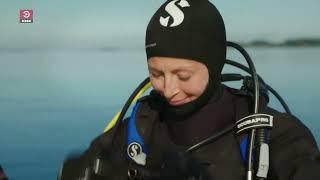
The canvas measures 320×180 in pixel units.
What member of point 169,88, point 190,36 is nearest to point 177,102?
point 169,88

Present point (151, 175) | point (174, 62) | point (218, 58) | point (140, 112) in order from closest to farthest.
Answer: point (151, 175) → point (174, 62) → point (218, 58) → point (140, 112)

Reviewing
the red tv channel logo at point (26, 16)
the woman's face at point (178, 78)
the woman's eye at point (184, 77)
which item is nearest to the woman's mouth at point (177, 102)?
the woman's face at point (178, 78)

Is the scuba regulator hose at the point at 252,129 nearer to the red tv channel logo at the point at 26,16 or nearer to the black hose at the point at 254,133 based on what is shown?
the black hose at the point at 254,133

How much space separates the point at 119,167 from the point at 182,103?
327 millimetres

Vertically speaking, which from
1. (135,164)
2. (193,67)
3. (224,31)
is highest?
(224,31)

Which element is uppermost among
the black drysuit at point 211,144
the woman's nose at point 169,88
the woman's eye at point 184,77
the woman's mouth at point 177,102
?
the woman's eye at point 184,77

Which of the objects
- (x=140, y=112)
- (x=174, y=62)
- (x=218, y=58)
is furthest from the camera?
(x=140, y=112)

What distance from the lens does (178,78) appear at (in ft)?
5.75

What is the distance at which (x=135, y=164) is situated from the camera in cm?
183

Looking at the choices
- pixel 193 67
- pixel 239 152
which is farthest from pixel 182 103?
pixel 239 152

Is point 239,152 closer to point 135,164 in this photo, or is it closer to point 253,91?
point 253,91

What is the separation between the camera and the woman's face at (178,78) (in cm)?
175

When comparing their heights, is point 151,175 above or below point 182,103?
below

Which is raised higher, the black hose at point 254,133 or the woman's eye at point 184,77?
the woman's eye at point 184,77
